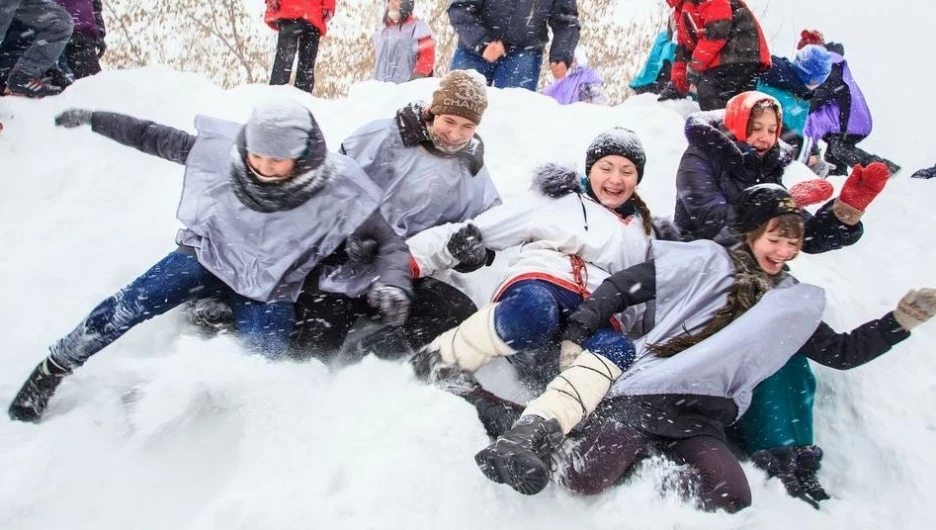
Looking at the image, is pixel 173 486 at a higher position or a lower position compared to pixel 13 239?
higher

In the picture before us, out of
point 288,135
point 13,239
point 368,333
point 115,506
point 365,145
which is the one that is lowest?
point 13,239

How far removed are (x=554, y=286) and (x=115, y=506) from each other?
1.58 meters

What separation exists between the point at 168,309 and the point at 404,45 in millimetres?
3948

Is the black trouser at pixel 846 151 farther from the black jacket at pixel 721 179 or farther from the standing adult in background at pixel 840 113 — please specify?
the black jacket at pixel 721 179

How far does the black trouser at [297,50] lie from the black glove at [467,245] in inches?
117

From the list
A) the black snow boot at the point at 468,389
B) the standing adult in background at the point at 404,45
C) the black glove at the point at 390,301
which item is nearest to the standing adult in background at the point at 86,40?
the standing adult in background at the point at 404,45

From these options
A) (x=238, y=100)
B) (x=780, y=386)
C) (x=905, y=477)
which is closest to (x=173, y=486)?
(x=780, y=386)

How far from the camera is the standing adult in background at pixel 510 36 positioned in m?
4.30

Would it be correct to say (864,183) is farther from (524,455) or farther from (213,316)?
(213,316)

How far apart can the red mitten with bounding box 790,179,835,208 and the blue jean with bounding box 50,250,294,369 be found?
226 cm

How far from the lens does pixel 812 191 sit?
2.98m

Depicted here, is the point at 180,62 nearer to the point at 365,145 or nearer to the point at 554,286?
the point at 365,145

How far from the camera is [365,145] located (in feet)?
Result: 9.46

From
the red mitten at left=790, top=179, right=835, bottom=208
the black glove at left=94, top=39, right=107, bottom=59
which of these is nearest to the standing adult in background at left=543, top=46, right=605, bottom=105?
the red mitten at left=790, top=179, right=835, bottom=208
